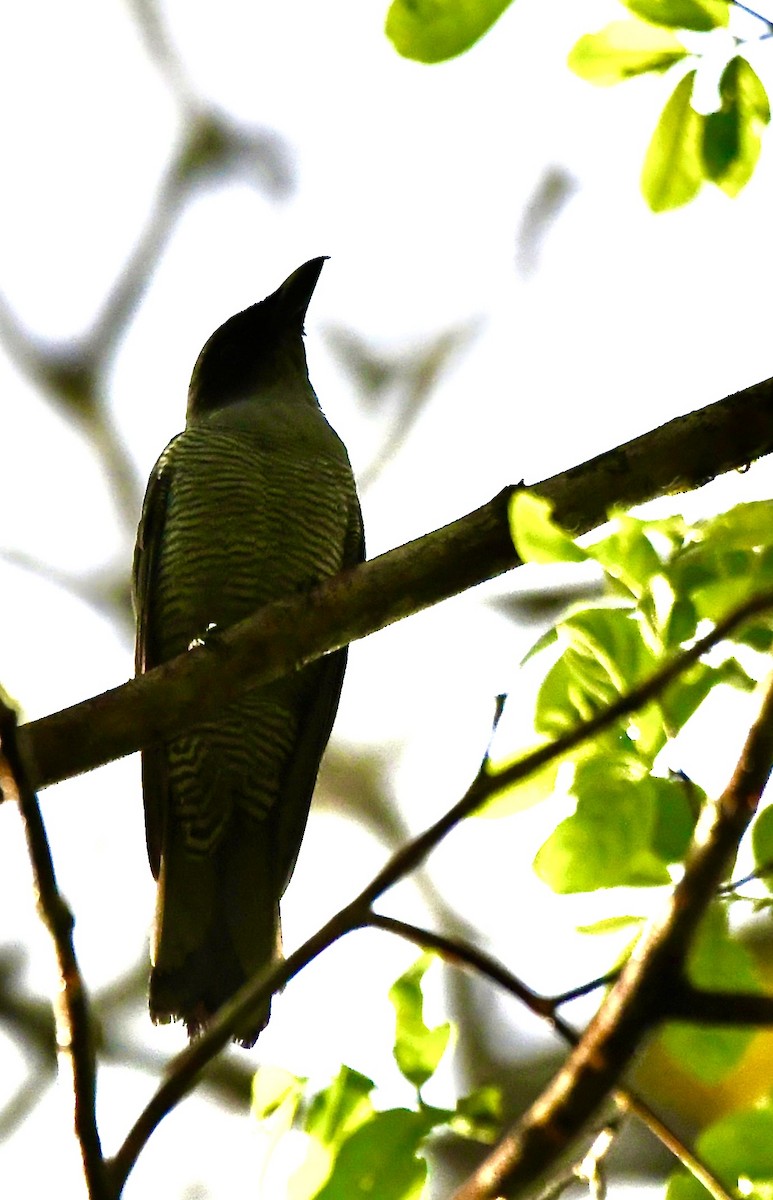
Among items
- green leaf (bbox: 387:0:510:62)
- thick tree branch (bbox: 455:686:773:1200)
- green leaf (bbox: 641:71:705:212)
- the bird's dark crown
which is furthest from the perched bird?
thick tree branch (bbox: 455:686:773:1200)

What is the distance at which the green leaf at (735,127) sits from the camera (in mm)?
1899

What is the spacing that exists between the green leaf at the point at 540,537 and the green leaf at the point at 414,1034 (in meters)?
0.50

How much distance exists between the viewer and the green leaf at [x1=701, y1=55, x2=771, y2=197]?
1899mm

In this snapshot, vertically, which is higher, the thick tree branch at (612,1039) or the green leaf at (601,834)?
the green leaf at (601,834)

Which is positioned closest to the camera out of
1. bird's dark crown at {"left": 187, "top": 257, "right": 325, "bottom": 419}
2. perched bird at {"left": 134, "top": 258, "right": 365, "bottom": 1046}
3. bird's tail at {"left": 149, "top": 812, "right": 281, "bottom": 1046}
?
bird's tail at {"left": 149, "top": 812, "right": 281, "bottom": 1046}

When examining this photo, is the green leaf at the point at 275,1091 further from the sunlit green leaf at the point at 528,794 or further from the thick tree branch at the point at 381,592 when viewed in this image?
the thick tree branch at the point at 381,592

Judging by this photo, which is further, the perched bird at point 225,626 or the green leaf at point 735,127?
the perched bird at point 225,626

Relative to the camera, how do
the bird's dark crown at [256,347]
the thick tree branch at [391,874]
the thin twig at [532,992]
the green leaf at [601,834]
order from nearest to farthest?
1. the thick tree branch at [391,874]
2. the thin twig at [532,992]
3. the green leaf at [601,834]
4. the bird's dark crown at [256,347]

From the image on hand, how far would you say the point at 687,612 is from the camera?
1599mm

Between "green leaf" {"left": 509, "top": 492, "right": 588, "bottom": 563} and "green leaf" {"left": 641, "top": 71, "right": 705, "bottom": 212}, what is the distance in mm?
677

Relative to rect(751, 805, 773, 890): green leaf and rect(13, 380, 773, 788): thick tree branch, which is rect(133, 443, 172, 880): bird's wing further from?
rect(751, 805, 773, 890): green leaf

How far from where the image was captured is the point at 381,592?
3203 millimetres

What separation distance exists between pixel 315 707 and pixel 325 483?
0.81m

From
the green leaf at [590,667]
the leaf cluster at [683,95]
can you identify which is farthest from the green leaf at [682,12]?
the green leaf at [590,667]
